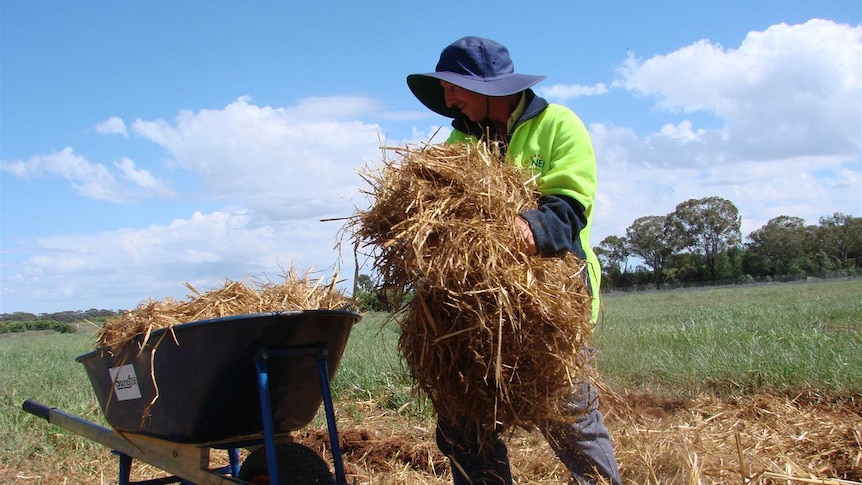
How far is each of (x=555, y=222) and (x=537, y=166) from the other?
388 millimetres

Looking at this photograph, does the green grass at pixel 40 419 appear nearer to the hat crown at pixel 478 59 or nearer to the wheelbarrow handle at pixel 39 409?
the wheelbarrow handle at pixel 39 409

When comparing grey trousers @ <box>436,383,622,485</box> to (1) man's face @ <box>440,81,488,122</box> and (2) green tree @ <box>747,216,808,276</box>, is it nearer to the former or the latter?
(1) man's face @ <box>440,81,488,122</box>

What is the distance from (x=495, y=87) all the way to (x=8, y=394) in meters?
6.57

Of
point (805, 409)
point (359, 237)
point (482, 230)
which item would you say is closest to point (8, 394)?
point (359, 237)

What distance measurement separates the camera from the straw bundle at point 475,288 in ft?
7.57

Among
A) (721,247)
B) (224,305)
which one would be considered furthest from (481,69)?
(721,247)

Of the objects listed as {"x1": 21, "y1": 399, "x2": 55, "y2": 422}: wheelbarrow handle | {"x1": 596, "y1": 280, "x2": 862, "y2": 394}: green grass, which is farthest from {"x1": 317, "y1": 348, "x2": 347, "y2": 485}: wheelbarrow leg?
{"x1": 596, "y1": 280, "x2": 862, "y2": 394}: green grass

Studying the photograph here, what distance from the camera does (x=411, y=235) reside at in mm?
2318

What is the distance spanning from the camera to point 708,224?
8119 centimetres

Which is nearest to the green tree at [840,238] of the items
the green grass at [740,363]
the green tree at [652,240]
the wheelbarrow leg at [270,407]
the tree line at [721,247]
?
the tree line at [721,247]

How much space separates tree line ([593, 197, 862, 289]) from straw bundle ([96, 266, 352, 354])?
65.1 metres

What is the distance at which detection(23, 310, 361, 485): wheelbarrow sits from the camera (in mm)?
2752

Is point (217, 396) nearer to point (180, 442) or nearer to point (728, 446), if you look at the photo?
point (180, 442)

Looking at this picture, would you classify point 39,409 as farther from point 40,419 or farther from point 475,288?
point 475,288
